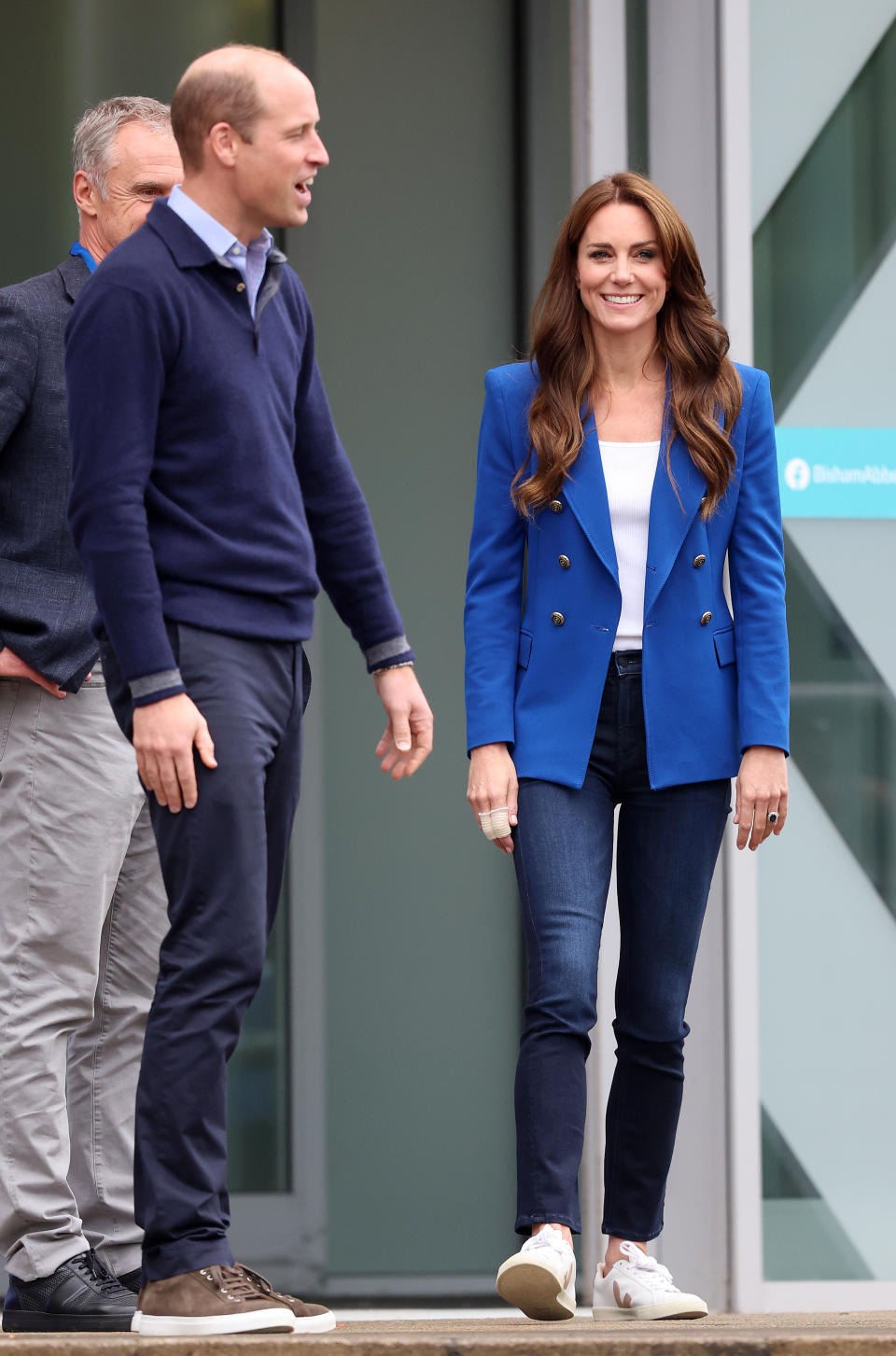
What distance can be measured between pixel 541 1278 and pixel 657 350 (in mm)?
1638

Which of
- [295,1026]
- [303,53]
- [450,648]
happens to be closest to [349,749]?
[450,648]

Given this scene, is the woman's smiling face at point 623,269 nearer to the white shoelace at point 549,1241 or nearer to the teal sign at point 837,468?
the white shoelace at point 549,1241

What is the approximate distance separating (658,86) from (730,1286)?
3.25 metres

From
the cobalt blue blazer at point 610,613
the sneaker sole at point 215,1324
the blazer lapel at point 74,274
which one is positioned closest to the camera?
the sneaker sole at point 215,1324

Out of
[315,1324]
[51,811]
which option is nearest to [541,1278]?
[315,1324]

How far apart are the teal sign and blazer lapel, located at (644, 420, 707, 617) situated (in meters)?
1.93

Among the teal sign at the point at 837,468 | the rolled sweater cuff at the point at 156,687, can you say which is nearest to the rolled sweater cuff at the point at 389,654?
the rolled sweater cuff at the point at 156,687

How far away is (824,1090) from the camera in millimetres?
5223

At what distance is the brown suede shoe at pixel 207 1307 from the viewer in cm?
271

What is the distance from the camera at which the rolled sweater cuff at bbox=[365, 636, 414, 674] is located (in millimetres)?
3277

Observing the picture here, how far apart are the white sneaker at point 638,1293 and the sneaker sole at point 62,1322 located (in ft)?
2.76

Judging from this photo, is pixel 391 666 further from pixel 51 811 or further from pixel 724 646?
pixel 51 811

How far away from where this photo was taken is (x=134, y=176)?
3711 mm

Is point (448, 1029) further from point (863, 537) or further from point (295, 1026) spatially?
point (863, 537)
